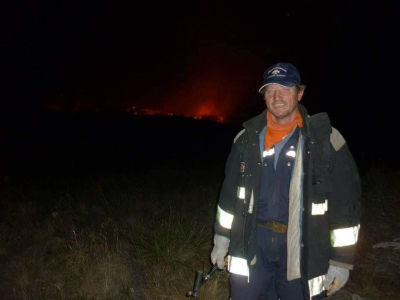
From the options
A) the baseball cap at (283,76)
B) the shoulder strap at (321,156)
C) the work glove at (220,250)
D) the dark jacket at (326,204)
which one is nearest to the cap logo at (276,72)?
the baseball cap at (283,76)

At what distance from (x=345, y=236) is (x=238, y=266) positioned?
74 cm

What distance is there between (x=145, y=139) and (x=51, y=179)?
781cm

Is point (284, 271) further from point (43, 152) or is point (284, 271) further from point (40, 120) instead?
point (40, 120)

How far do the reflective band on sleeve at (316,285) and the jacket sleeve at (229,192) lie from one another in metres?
0.66

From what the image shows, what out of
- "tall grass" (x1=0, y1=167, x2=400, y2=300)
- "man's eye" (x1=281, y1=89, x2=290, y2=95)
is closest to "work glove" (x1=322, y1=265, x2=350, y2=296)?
"man's eye" (x1=281, y1=89, x2=290, y2=95)

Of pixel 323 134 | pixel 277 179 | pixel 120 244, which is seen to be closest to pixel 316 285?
pixel 277 179

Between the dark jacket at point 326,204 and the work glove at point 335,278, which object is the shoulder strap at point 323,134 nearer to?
the dark jacket at point 326,204

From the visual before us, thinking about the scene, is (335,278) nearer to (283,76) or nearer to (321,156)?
(321,156)

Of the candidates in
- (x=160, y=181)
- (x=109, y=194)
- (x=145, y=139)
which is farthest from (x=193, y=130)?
(x=109, y=194)

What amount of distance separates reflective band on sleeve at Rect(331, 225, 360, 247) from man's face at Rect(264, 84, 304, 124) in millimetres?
783

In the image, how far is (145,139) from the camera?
1756cm

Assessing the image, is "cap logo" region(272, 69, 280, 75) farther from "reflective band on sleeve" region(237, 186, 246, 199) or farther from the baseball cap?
"reflective band on sleeve" region(237, 186, 246, 199)

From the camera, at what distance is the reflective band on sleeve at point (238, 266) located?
2.58 metres

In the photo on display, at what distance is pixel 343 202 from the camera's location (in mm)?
2324
